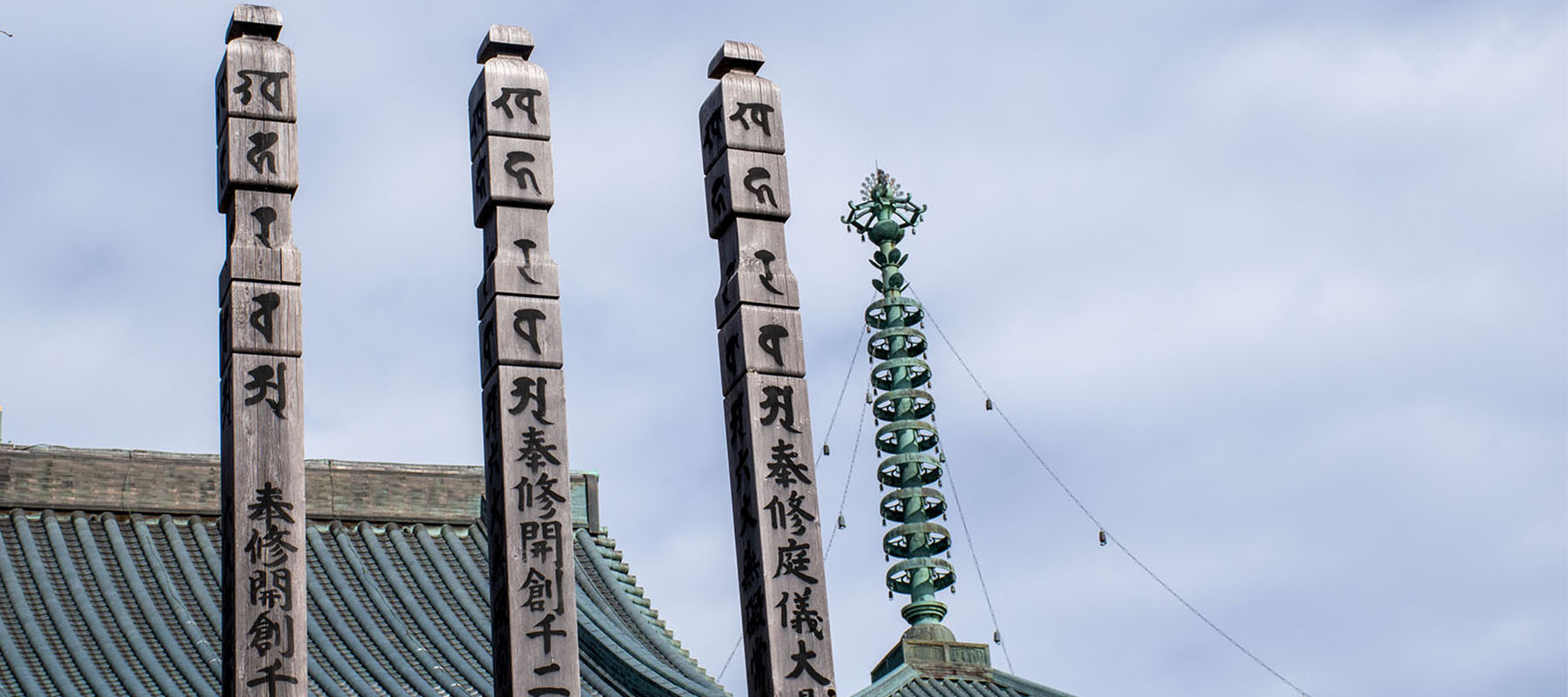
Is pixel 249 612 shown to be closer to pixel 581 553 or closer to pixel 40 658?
pixel 40 658

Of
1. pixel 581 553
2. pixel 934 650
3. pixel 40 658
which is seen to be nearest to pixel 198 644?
pixel 40 658

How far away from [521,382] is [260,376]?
1234mm

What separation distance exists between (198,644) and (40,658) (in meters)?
1.26

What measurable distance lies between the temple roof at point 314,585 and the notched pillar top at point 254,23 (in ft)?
21.5

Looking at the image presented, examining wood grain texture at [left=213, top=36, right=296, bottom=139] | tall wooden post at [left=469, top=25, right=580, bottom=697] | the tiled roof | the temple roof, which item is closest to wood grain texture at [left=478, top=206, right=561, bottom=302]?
tall wooden post at [left=469, top=25, right=580, bottom=697]

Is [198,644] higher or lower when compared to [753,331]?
higher

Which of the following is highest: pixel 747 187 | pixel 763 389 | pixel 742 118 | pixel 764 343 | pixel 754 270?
pixel 742 118

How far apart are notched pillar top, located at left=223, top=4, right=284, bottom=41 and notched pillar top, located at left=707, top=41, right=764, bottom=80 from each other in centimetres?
227

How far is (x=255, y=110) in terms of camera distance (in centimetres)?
1162

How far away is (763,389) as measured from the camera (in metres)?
11.5

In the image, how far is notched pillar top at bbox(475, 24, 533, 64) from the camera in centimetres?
1207

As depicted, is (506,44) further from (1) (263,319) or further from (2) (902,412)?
(2) (902,412)

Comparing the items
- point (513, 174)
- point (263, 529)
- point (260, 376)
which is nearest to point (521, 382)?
point (513, 174)

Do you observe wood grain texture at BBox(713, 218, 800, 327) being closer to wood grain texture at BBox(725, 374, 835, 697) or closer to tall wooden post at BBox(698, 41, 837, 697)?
tall wooden post at BBox(698, 41, 837, 697)
